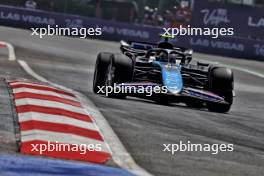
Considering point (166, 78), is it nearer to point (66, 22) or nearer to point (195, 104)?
point (195, 104)

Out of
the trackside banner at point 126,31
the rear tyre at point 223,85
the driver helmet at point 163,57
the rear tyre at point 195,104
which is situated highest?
the driver helmet at point 163,57

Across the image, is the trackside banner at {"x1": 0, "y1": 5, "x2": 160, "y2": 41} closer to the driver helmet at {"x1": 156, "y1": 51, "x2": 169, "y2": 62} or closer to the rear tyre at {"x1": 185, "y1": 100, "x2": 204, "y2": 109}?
the driver helmet at {"x1": 156, "y1": 51, "x2": 169, "y2": 62}

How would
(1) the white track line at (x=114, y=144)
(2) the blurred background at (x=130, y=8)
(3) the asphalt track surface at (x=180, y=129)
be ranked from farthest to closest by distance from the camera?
(2) the blurred background at (x=130, y=8), (3) the asphalt track surface at (x=180, y=129), (1) the white track line at (x=114, y=144)

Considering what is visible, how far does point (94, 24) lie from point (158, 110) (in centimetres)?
2396

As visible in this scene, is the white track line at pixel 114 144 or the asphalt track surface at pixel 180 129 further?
the asphalt track surface at pixel 180 129

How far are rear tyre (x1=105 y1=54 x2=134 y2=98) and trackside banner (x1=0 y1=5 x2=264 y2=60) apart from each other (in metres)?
22.1

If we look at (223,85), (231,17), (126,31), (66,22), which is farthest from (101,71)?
(231,17)

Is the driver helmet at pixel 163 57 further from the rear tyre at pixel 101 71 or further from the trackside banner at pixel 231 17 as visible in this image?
the trackside banner at pixel 231 17

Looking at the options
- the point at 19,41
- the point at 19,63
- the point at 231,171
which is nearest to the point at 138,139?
the point at 231,171

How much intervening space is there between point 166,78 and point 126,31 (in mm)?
23025

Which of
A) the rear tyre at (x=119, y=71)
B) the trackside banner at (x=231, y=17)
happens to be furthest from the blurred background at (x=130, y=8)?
the rear tyre at (x=119, y=71)

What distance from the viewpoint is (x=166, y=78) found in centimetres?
1290

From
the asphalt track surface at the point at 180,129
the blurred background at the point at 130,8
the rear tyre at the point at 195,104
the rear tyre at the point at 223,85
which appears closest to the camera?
the asphalt track surface at the point at 180,129

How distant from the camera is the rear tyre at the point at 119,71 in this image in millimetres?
12891
